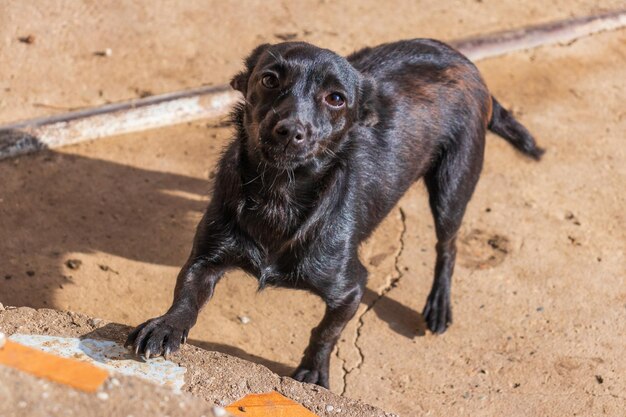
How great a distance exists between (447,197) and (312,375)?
4.15ft

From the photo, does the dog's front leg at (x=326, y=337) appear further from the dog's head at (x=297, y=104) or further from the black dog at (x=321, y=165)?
the dog's head at (x=297, y=104)

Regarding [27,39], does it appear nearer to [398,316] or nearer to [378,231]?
[378,231]

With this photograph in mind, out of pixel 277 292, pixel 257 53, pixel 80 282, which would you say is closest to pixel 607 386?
pixel 277 292

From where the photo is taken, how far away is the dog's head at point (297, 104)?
423 cm

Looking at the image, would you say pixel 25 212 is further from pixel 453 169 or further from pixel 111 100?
pixel 453 169

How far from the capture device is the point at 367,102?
15.4 feet

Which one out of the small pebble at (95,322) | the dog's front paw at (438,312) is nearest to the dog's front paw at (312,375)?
the dog's front paw at (438,312)

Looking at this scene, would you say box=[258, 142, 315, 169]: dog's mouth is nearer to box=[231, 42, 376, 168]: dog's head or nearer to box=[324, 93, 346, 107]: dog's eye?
box=[231, 42, 376, 168]: dog's head

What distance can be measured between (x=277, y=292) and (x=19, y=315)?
166 cm

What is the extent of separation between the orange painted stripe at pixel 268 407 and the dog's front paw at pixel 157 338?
1.13 ft

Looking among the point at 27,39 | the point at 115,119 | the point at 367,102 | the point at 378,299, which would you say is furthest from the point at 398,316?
the point at 27,39

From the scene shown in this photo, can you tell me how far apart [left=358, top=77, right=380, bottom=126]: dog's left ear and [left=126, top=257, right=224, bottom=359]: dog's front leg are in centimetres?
98

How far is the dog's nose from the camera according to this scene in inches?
163

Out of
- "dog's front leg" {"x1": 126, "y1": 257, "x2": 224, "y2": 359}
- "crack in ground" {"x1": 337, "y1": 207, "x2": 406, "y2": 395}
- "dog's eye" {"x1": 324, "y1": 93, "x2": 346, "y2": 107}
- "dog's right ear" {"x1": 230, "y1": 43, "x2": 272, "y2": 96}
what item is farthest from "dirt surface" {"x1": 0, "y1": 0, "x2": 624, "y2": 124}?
"dog's eye" {"x1": 324, "y1": 93, "x2": 346, "y2": 107}
